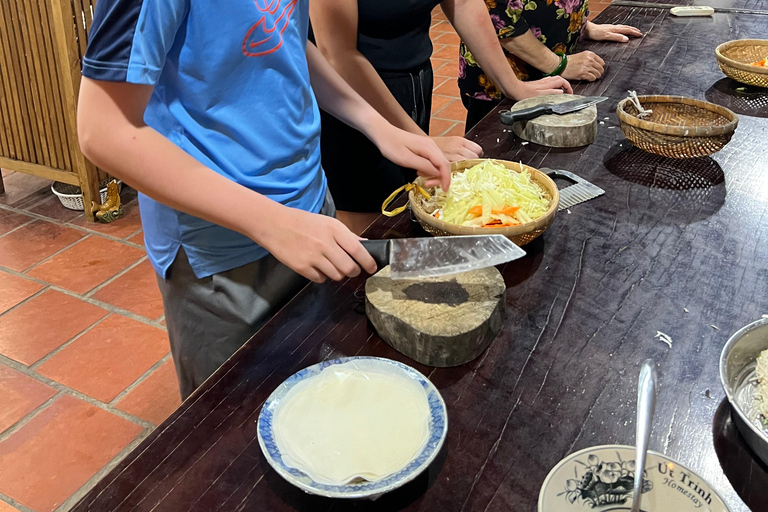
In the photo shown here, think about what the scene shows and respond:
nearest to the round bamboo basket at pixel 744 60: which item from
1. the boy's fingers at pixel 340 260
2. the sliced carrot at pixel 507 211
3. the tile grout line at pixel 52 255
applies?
the sliced carrot at pixel 507 211

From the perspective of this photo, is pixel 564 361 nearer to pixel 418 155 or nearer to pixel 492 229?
pixel 492 229

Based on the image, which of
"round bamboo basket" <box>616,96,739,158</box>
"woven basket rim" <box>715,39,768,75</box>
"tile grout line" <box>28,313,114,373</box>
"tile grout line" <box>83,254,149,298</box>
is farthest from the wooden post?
"woven basket rim" <box>715,39,768,75</box>

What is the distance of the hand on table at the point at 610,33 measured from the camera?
7.64 ft

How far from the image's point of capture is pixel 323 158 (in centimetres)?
193

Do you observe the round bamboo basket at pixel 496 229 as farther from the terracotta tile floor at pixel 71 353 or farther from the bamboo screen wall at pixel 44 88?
the bamboo screen wall at pixel 44 88

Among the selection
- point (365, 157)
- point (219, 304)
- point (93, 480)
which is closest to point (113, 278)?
point (93, 480)

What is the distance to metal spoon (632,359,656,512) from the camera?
69 cm

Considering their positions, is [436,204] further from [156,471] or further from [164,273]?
[156,471]

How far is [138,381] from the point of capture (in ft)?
7.16

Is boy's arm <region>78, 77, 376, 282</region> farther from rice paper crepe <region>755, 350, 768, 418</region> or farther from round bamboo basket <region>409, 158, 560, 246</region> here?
rice paper crepe <region>755, 350, 768, 418</region>

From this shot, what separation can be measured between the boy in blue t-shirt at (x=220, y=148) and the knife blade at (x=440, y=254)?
0.05 meters

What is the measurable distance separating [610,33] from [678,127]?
3.51ft

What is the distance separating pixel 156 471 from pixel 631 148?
1.31m

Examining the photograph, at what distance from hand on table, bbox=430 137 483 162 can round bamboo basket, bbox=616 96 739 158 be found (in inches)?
14.3
